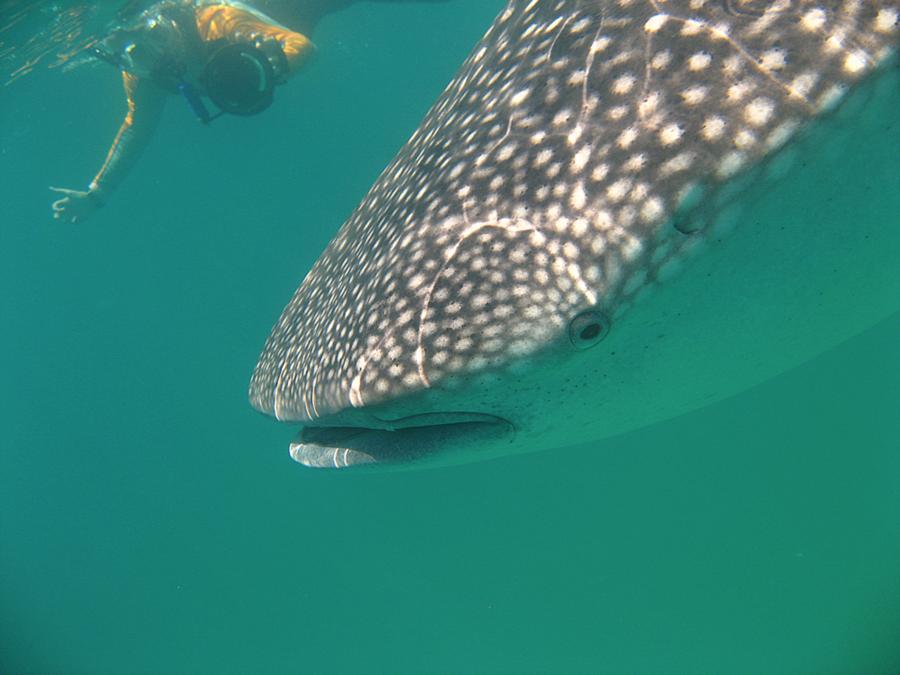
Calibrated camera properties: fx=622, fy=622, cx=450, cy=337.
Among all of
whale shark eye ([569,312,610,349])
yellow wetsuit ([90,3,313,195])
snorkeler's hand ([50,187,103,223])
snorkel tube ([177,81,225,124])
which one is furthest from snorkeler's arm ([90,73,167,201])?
whale shark eye ([569,312,610,349])

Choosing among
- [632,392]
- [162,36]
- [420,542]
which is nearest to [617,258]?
[632,392]

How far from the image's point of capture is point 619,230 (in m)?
1.64

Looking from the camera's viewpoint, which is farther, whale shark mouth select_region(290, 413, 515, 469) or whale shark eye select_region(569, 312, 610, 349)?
whale shark mouth select_region(290, 413, 515, 469)

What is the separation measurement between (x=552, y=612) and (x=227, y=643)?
973 cm

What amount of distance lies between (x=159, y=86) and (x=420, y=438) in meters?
11.6

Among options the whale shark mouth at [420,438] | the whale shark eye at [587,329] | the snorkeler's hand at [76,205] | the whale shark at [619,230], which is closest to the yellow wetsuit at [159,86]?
the snorkeler's hand at [76,205]

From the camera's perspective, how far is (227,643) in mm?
16328

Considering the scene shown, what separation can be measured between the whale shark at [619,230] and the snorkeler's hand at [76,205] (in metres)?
12.7

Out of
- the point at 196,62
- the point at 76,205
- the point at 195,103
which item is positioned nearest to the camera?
the point at 195,103

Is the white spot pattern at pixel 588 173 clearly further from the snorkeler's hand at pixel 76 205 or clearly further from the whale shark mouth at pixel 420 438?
the snorkeler's hand at pixel 76 205

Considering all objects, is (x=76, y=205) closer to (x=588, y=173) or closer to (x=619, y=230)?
(x=588, y=173)

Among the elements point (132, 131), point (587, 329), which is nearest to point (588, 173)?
point (587, 329)

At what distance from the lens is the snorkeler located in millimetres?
9594

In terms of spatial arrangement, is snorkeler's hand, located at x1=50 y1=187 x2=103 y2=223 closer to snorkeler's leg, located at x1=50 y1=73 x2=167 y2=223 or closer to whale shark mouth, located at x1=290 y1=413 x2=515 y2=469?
snorkeler's leg, located at x1=50 y1=73 x2=167 y2=223
